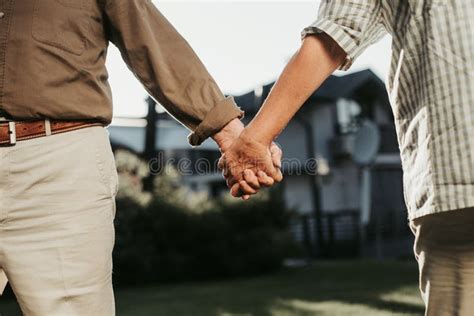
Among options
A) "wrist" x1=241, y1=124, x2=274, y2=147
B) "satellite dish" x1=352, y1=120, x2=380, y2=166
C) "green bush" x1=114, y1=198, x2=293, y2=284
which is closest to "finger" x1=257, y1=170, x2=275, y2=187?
"wrist" x1=241, y1=124, x2=274, y2=147

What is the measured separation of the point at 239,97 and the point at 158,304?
19.3 m

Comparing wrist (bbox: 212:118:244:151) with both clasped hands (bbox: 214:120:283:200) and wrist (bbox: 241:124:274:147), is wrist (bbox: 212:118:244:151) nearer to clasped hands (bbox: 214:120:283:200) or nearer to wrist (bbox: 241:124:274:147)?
clasped hands (bbox: 214:120:283:200)

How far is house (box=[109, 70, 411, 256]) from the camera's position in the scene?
25234 mm

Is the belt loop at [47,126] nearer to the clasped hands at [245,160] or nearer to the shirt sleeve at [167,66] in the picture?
the shirt sleeve at [167,66]

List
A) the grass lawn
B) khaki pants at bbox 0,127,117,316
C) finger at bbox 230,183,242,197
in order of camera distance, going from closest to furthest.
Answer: khaki pants at bbox 0,127,117,316
finger at bbox 230,183,242,197
the grass lawn

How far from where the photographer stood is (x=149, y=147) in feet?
53.5

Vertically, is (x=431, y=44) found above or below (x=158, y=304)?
above

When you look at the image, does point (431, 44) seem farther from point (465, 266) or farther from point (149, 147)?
point (149, 147)

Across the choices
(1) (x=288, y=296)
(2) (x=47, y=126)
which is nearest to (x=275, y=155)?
(2) (x=47, y=126)

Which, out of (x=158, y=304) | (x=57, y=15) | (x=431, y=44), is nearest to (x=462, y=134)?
(x=431, y=44)

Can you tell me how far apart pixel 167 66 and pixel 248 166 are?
0.42 metres

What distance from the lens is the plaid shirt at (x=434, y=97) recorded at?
153cm

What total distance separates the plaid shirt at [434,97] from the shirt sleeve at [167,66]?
693 mm

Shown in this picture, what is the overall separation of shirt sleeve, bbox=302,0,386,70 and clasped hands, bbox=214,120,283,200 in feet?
1.52
